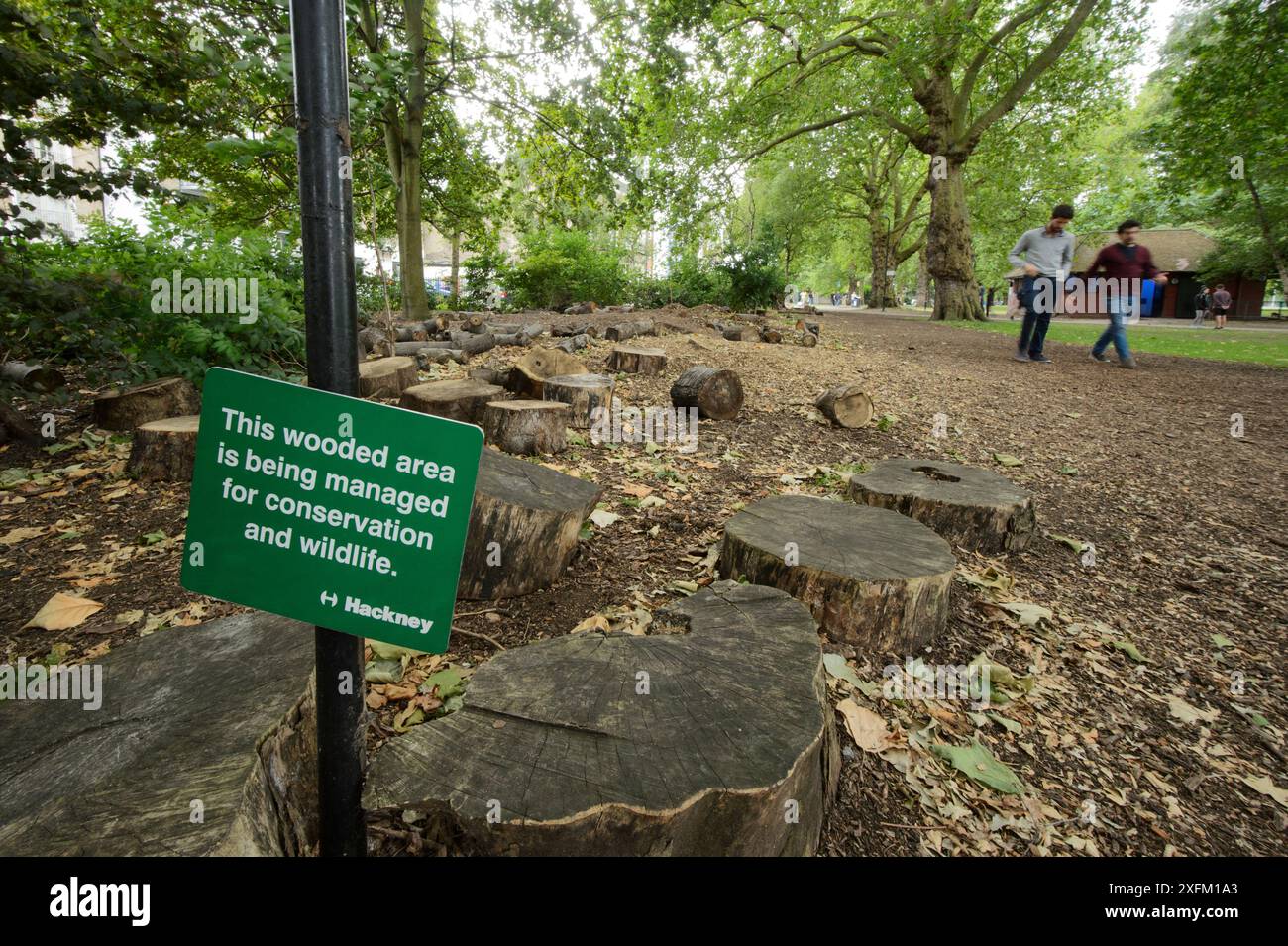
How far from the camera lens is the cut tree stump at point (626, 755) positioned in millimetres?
1285

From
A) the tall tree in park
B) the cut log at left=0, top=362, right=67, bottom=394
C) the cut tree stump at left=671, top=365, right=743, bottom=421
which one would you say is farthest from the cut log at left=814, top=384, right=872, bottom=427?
the tall tree in park

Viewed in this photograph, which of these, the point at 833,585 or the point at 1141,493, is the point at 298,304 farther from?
the point at 1141,493

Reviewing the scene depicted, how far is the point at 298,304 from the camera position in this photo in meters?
5.95

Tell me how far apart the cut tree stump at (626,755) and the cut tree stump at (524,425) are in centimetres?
270

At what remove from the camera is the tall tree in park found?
13000 mm

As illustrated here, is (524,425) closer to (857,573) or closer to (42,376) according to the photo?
(857,573)

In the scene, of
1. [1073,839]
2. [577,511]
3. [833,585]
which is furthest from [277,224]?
[1073,839]

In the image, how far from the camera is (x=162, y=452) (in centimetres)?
382

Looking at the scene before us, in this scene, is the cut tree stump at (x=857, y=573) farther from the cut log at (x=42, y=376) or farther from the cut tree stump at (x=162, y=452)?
the cut log at (x=42, y=376)

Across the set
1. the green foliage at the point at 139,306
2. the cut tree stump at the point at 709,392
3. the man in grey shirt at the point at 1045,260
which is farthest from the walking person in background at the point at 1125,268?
the green foliage at the point at 139,306

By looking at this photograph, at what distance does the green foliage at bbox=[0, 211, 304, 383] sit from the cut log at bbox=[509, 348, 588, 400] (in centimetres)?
184

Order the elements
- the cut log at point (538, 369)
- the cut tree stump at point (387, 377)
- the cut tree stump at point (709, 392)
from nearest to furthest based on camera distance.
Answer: the cut tree stump at point (387, 377), the cut log at point (538, 369), the cut tree stump at point (709, 392)

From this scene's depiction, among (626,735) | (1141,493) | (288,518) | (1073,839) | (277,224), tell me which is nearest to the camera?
(288,518)

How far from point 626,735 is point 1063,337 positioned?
53.9ft
